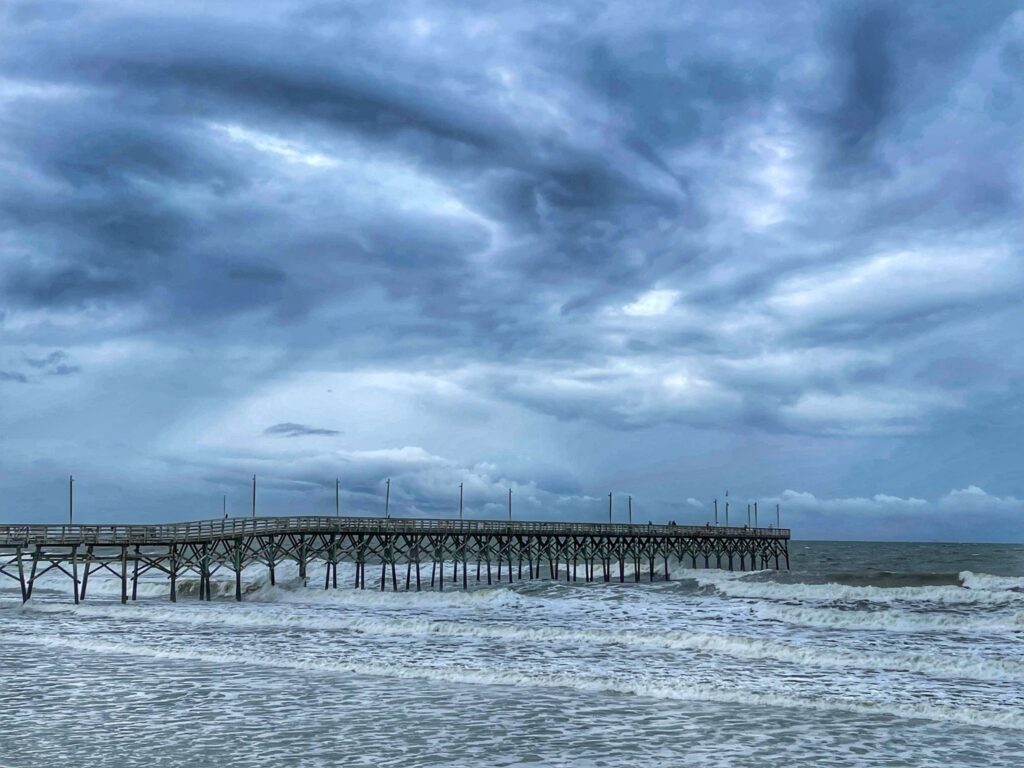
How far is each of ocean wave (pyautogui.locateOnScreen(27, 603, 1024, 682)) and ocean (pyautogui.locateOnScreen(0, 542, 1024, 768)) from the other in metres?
0.10

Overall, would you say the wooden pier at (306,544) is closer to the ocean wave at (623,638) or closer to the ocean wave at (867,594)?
the ocean wave at (623,638)

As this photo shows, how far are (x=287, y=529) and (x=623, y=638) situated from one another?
28134 millimetres

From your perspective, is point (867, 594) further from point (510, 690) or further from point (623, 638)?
point (510, 690)

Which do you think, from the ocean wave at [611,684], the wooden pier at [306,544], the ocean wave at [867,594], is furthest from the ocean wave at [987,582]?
the ocean wave at [611,684]

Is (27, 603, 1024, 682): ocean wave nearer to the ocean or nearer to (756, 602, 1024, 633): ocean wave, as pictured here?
the ocean

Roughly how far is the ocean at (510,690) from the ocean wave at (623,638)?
0.10 meters

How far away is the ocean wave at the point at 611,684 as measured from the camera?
54.4ft

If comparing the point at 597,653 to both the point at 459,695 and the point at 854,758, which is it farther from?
the point at 854,758

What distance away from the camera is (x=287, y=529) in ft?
166

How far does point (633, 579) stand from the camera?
6919 cm

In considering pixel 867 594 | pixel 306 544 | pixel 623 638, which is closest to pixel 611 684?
pixel 623 638

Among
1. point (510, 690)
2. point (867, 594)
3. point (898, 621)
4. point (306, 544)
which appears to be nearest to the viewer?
point (510, 690)

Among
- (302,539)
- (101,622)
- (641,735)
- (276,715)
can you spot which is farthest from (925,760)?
(302,539)

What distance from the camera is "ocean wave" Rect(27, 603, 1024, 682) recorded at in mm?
22125
